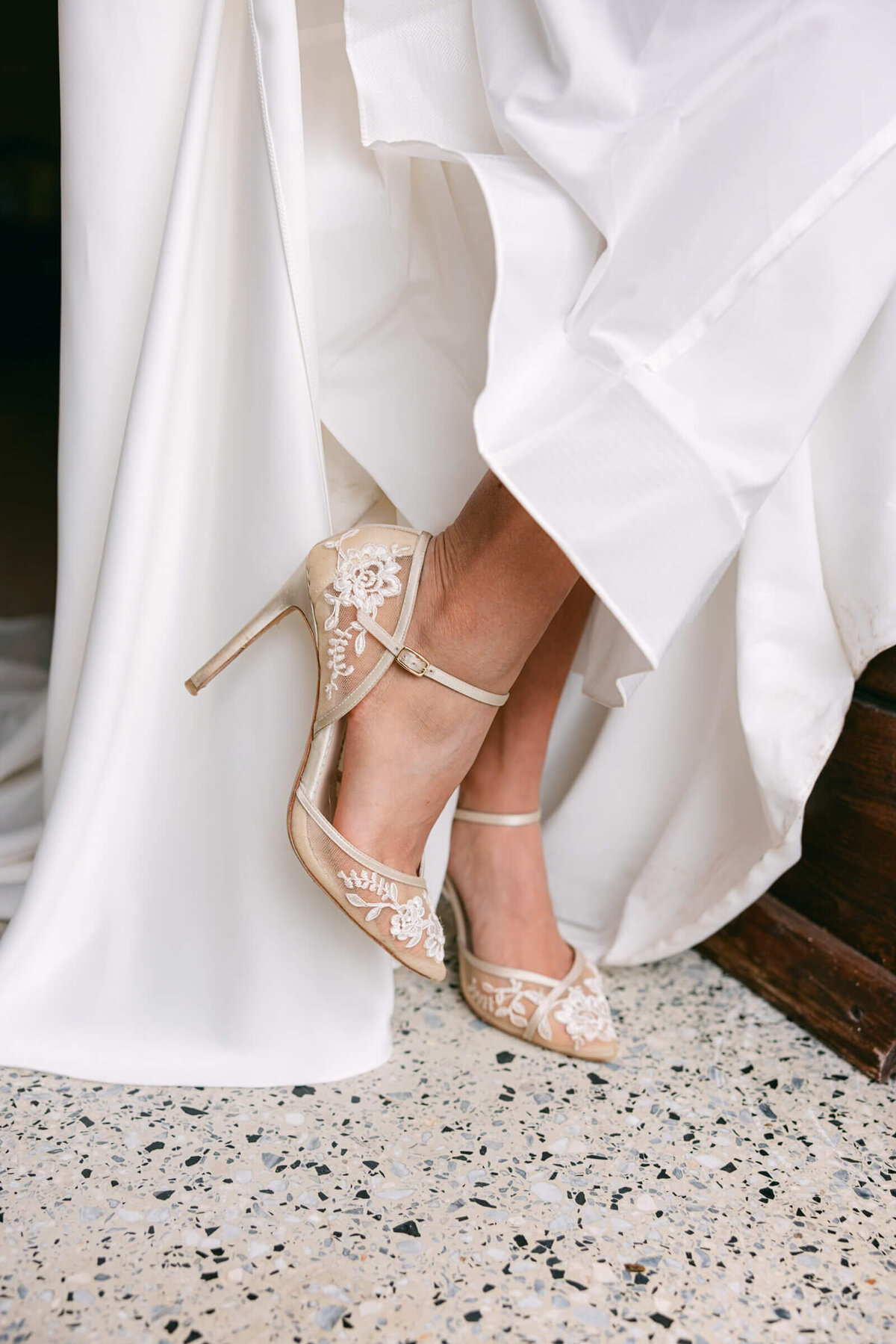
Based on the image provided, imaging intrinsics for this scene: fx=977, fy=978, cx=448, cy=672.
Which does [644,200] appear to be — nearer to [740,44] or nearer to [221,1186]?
[740,44]

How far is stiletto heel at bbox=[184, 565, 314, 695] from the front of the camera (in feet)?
2.25

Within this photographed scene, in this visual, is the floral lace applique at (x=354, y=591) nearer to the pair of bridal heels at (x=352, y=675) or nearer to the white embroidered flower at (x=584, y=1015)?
the pair of bridal heels at (x=352, y=675)

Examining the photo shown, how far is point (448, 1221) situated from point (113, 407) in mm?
603

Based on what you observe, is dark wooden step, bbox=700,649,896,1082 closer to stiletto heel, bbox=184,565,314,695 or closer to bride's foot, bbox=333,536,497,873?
bride's foot, bbox=333,536,497,873

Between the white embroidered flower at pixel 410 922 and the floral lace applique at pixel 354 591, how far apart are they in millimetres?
158

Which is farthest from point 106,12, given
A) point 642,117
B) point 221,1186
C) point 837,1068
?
point 837,1068

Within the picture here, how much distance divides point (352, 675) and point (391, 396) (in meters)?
0.24

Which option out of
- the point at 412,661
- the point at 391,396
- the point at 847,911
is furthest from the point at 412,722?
the point at 847,911

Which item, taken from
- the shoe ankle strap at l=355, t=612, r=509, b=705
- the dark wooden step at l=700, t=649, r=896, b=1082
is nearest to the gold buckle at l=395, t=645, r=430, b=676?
the shoe ankle strap at l=355, t=612, r=509, b=705

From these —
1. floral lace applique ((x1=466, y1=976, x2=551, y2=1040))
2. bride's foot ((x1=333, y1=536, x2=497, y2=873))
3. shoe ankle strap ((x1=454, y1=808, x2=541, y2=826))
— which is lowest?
floral lace applique ((x1=466, y1=976, x2=551, y2=1040))

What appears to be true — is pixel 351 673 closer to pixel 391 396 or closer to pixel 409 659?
pixel 409 659

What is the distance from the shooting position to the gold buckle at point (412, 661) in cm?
68

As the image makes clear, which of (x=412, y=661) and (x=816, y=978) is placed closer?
(x=412, y=661)

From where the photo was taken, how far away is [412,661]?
2.22 ft
